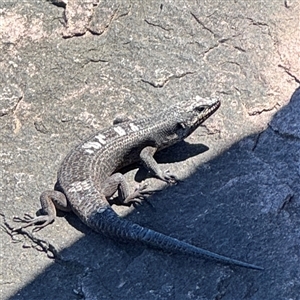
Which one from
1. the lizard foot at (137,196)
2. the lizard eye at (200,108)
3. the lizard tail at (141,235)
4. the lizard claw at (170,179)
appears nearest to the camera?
the lizard tail at (141,235)

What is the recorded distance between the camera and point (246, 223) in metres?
5.90

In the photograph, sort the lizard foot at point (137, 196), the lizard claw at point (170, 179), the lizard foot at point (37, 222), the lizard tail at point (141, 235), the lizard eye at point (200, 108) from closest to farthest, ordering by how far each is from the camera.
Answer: the lizard tail at point (141, 235) → the lizard foot at point (37, 222) → the lizard foot at point (137, 196) → the lizard claw at point (170, 179) → the lizard eye at point (200, 108)

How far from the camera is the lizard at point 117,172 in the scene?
584cm

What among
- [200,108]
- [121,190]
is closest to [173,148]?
[200,108]

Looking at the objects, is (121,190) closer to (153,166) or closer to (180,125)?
(153,166)

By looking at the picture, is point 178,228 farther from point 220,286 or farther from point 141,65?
point 141,65

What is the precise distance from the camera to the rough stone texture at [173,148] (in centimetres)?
569

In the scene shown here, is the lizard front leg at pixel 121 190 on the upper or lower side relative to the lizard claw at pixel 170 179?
lower

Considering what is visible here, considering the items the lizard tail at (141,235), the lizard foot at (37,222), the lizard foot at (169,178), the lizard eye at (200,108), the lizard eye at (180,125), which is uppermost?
the lizard eye at (200,108)

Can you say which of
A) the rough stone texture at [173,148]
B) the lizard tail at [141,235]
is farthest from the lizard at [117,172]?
the rough stone texture at [173,148]

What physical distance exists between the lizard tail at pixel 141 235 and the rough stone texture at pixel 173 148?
0.07 m

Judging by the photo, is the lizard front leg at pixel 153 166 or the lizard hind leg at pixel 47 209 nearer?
the lizard hind leg at pixel 47 209

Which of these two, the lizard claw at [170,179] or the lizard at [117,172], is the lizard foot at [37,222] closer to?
the lizard at [117,172]

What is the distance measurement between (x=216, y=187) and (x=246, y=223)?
0.47 metres
